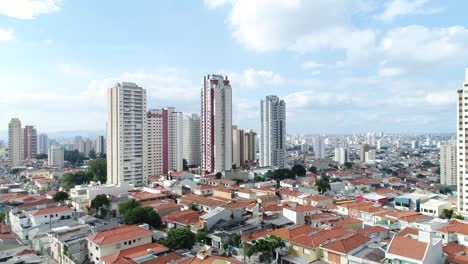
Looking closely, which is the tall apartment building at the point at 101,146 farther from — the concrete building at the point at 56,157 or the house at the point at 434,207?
the house at the point at 434,207

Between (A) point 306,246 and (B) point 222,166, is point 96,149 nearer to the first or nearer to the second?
(B) point 222,166

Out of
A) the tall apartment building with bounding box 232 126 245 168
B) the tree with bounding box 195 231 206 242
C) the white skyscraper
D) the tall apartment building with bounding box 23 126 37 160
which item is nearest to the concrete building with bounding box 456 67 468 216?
the white skyscraper

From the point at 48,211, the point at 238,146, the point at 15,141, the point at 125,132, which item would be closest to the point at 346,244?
the point at 48,211

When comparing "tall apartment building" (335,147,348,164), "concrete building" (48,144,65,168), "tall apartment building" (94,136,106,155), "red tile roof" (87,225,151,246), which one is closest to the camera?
"red tile roof" (87,225,151,246)

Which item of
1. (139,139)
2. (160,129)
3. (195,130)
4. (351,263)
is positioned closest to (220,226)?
(351,263)

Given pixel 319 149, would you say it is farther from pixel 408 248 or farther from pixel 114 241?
pixel 114 241

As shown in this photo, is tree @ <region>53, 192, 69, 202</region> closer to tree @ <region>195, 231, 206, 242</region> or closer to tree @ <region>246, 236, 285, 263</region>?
tree @ <region>195, 231, 206, 242</region>
